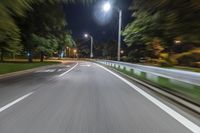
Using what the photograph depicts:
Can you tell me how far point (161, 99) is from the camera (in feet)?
38.5

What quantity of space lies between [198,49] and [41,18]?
4225 centimetres

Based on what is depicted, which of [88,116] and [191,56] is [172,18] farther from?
[191,56]

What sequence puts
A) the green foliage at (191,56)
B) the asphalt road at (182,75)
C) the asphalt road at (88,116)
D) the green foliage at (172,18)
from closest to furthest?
1. the asphalt road at (88,116)
2. the green foliage at (172,18)
3. the asphalt road at (182,75)
4. the green foliage at (191,56)

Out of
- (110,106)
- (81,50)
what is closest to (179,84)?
(110,106)

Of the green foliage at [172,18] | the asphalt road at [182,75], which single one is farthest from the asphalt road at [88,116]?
the green foliage at [172,18]

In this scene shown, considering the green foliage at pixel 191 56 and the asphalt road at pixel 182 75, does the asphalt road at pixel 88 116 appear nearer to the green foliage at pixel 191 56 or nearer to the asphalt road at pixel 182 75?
the asphalt road at pixel 182 75

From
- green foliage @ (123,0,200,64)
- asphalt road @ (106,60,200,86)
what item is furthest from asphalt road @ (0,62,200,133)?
green foliage @ (123,0,200,64)

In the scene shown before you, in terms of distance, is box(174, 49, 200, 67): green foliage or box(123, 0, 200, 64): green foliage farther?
box(174, 49, 200, 67): green foliage

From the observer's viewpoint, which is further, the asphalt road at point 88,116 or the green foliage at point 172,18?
the green foliage at point 172,18

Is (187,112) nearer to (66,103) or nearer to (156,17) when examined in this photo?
(156,17)

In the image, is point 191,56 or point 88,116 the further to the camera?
point 191,56

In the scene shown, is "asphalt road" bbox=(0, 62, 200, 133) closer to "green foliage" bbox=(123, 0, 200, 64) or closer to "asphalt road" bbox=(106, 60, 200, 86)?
"asphalt road" bbox=(106, 60, 200, 86)

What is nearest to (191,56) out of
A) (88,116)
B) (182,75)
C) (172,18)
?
(182,75)

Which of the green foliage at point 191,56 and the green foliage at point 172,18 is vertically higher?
the green foliage at point 172,18
